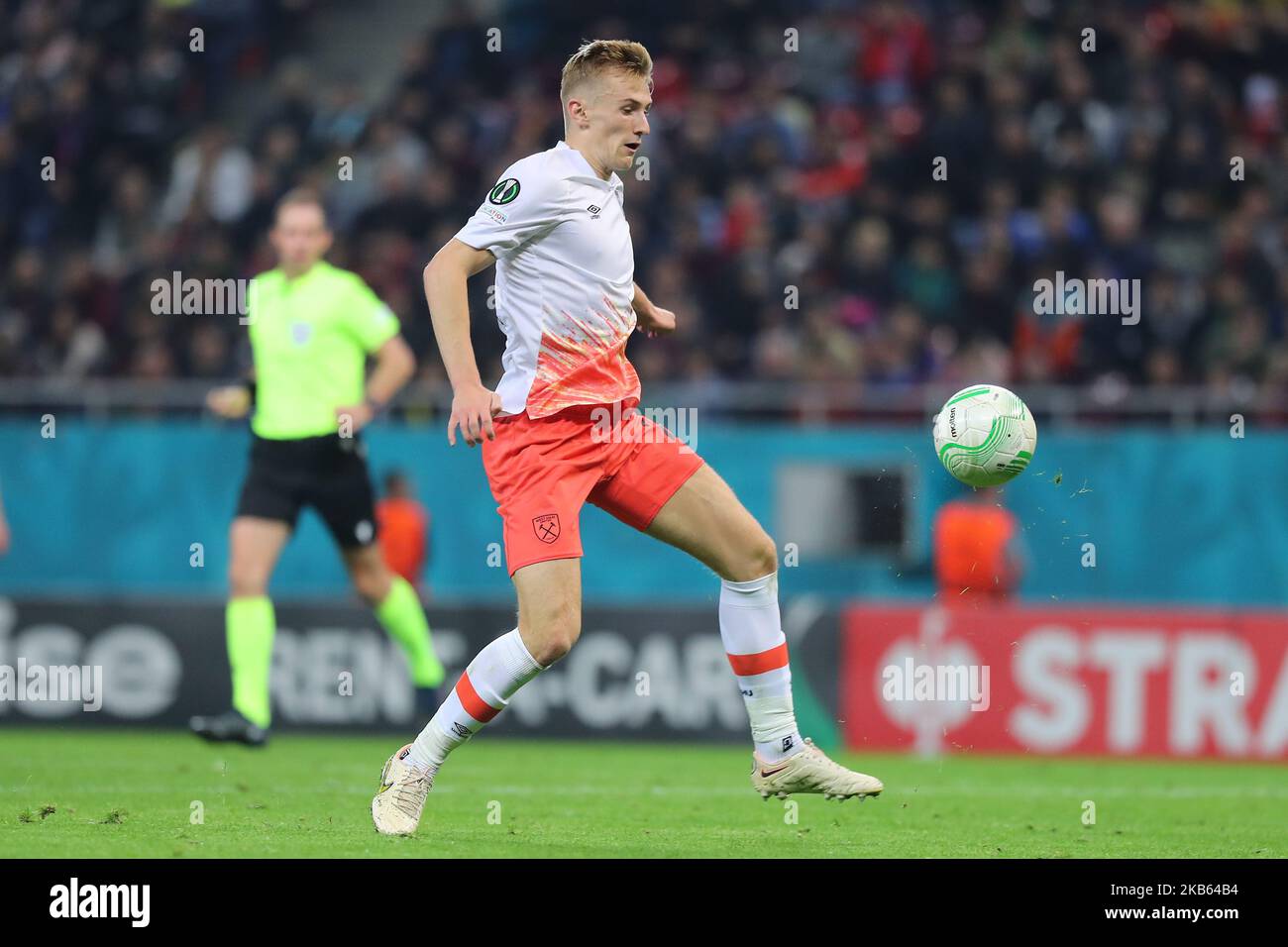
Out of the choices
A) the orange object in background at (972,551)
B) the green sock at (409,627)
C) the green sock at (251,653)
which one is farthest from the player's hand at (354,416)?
the orange object in background at (972,551)

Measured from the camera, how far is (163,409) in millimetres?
15398

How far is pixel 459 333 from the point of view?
6367mm

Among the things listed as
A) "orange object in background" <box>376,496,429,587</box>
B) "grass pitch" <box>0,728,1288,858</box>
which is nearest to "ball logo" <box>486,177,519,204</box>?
"grass pitch" <box>0,728,1288,858</box>

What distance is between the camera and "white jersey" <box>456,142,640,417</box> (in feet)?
21.5

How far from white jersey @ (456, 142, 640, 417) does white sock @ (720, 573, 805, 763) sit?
0.82m

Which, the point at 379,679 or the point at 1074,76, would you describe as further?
the point at 1074,76

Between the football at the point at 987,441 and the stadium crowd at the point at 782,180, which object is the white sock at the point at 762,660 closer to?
the football at the point at 987,441

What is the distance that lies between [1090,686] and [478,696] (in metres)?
6.55

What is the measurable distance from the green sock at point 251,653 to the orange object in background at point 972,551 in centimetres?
472

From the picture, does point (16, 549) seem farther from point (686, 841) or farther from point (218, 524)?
point (686, 841)

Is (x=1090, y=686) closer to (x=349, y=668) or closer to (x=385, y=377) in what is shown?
(x=349, y=668)

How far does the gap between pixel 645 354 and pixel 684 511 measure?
9238 millimetres

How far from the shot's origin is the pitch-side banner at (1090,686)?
12117 millimetres
